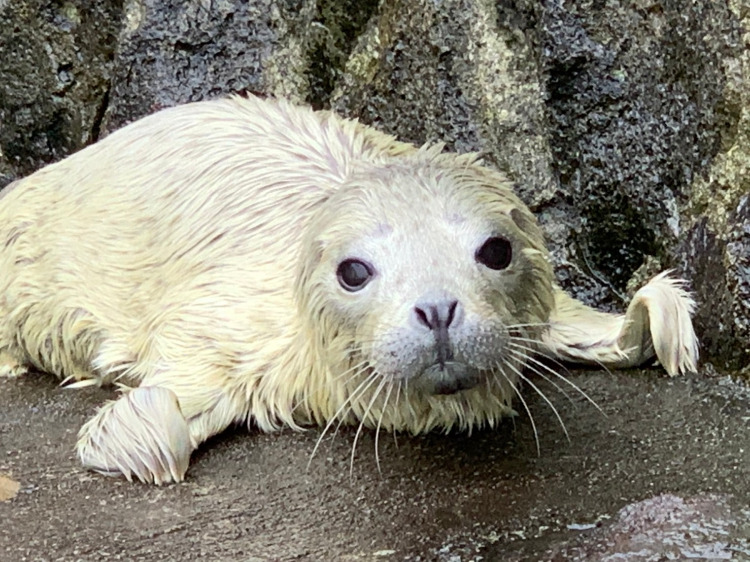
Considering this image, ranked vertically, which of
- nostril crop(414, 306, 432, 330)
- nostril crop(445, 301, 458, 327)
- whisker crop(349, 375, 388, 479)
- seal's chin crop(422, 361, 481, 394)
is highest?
nostril crop(445, 301, 458, 327)

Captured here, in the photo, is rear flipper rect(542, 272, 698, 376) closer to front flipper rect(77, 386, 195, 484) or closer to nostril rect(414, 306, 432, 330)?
nostril rect(414, 306, 432, 330)

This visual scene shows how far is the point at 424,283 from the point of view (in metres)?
3.08

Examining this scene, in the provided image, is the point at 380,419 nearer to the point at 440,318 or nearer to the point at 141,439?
the point at 440,318

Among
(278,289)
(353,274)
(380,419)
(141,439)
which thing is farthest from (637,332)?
(141,439)

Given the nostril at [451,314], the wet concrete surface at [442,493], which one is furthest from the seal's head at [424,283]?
the wet concrete surface at [442,493]

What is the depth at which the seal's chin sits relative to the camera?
303 centimetres

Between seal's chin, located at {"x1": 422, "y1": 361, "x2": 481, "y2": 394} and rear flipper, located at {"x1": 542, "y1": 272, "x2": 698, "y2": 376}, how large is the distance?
803 millimetres

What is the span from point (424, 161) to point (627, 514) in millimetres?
1425

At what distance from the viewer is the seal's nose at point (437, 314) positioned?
9.72 ft

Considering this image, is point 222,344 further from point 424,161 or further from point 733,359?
point 733,359

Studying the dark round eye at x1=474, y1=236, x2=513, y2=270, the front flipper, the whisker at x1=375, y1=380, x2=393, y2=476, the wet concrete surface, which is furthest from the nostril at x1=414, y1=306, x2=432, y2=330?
the front flipper

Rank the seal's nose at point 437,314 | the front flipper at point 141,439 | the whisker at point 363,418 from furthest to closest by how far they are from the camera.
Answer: the front flipper at point 141,439
the whisker at point 363,418
the seal's nose at point 437,314

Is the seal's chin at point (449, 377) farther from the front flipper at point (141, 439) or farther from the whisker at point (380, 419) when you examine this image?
the front flipper at point (141, 439)

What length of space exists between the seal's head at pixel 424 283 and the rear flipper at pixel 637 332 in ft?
1.20
